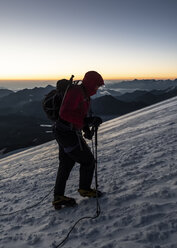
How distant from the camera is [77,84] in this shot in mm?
4340

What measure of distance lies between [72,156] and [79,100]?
1078 millimetres

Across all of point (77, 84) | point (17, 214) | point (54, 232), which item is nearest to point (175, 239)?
point (54, 232)

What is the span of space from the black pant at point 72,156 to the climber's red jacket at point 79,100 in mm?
291

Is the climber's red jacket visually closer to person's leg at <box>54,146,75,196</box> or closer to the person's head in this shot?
the person's head

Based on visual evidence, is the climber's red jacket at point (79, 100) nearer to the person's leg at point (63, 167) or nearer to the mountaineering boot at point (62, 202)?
the person's leg at point (63, 167)

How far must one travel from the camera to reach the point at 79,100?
13.6ft

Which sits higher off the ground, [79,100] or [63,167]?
[79,100]

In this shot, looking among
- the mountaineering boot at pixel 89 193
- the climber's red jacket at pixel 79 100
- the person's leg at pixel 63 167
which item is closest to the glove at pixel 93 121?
the climber's red jacket at pixel 79 100

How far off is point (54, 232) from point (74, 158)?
1281 mm

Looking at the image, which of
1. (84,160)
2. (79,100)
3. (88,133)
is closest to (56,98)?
(79,100)

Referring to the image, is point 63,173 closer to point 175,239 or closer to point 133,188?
point 133,188

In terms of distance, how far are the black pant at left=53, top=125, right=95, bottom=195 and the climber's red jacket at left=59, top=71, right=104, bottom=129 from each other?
29cm

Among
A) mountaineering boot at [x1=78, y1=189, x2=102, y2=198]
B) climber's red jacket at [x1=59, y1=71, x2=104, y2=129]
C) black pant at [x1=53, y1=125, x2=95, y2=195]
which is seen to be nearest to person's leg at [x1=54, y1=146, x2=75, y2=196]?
black pant at [x1=53, y1=125, x2=95, y2=195]

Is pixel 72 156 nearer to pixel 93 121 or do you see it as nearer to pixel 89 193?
pixel 93 121
